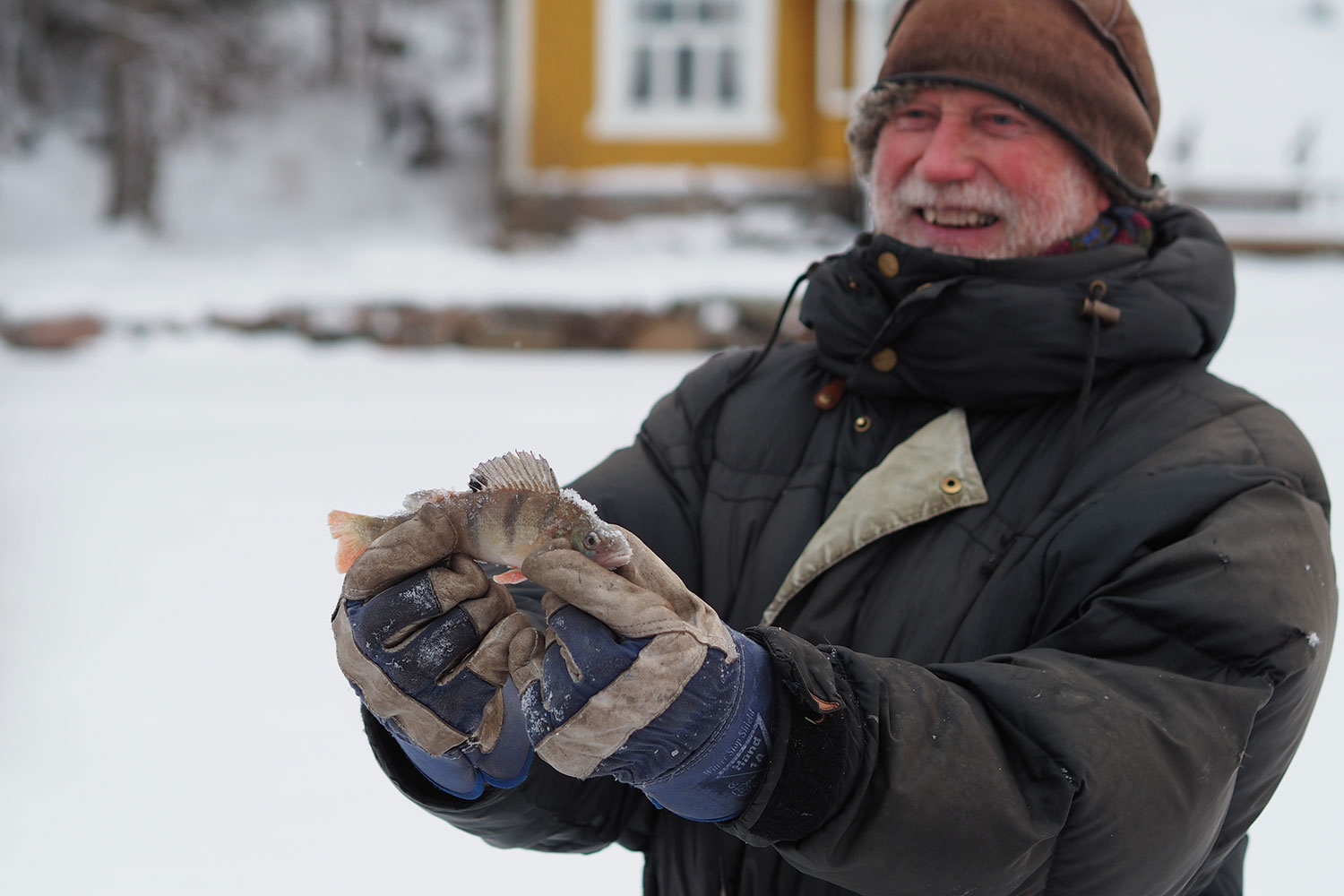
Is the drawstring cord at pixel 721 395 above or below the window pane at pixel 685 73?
below

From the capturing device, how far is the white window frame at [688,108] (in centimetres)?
1594

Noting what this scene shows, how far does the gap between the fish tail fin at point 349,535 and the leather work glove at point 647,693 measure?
416mm

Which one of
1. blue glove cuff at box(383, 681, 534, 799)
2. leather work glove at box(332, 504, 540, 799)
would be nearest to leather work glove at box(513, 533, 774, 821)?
leather work glove at box(332, 504, 540, 799)

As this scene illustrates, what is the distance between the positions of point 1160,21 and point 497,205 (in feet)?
34.3

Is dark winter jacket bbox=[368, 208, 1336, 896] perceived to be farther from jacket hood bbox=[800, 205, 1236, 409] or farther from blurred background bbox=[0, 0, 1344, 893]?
blurred background bbox=[0, 0, 1344, 893]

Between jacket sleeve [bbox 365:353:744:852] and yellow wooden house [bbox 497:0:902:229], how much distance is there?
1362cm

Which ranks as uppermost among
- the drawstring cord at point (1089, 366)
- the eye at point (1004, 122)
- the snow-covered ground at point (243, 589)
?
the eye at point (1004, 122)

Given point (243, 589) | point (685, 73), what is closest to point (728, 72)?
point (685, 73)

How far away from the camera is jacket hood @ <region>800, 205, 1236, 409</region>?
195 cm

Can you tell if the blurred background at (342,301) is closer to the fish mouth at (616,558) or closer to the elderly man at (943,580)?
the elderly man at (943,580)

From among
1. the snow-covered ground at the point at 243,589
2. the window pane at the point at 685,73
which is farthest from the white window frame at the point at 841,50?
the snow-covered ground at the point at 243,589

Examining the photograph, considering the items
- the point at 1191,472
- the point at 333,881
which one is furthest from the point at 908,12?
the point at 333,881

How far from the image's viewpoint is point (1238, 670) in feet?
5.05

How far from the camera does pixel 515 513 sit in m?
1.65
